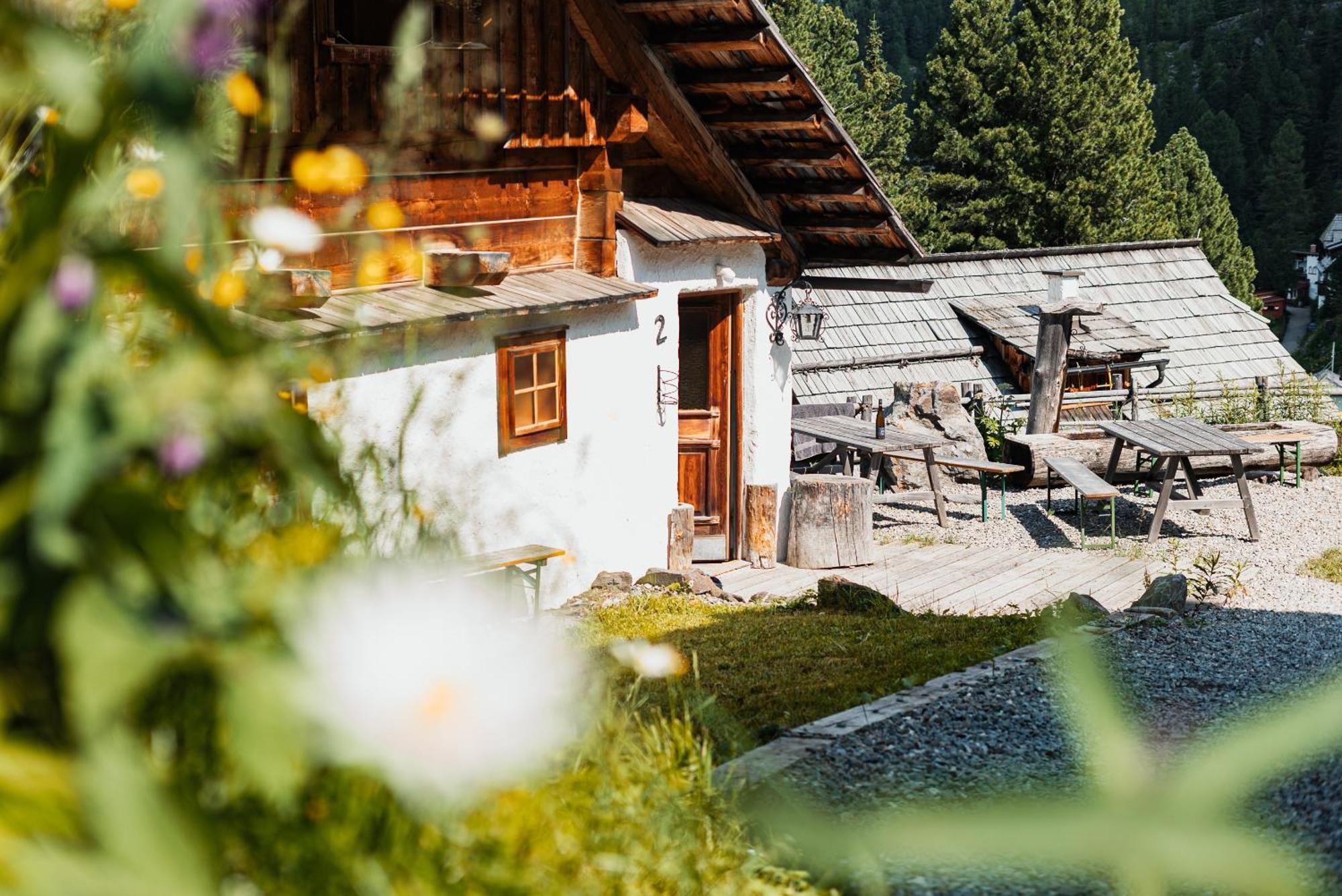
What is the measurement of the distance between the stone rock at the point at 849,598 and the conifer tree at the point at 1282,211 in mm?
59398

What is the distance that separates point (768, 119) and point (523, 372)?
8.60 ft

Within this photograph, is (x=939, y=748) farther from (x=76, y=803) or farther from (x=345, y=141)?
(x=345, y=141)

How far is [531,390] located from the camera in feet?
28.6

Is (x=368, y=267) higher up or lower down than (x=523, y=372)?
higher up

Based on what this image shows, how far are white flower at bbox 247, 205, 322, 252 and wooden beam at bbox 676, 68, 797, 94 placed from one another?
7394 millimetres

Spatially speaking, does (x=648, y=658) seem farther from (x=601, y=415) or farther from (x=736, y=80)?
(x=736, y=80)

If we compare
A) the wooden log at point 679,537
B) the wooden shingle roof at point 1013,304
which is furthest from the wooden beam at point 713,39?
the wooden shingle roof at point 1013,304

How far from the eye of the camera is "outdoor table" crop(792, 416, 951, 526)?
1384 cm

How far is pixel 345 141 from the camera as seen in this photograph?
7.50m

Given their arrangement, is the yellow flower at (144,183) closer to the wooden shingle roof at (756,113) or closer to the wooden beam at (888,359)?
the wooden shingle roof at (756,113)

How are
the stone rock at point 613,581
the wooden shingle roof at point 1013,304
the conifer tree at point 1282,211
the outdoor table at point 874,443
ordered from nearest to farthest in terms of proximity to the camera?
the stone rock at point 613,581
the outdoor table at point 874,443
the wooden shingle roof at point 1013,304
the conifer tree at point 1282,211

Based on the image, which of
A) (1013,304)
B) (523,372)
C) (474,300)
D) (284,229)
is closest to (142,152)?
(284,229)

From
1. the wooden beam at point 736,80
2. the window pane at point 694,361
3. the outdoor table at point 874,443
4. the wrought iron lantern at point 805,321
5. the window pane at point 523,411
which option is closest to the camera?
the window pane at point 523,411

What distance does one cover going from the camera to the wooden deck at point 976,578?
9.84 m
